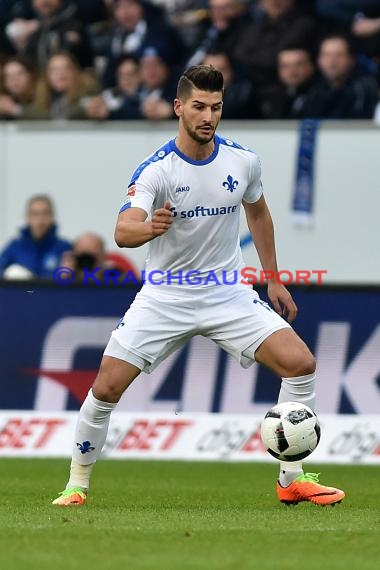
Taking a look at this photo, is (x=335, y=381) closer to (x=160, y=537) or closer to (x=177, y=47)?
(x=177, y=47)

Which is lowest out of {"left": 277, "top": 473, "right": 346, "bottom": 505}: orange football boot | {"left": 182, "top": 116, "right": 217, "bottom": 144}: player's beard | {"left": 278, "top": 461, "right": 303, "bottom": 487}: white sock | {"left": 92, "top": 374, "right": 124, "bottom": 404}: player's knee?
{"left": 277, "top": 473, "right": 346, "bottom": 505}: orange football boot

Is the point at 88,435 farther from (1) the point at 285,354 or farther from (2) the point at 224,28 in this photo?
(2) the point at 224,28

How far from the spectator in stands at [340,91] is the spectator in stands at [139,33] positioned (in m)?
2.04

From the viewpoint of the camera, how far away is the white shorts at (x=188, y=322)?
8281mm

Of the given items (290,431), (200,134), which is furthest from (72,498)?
(200,134)

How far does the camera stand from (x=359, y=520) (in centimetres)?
764

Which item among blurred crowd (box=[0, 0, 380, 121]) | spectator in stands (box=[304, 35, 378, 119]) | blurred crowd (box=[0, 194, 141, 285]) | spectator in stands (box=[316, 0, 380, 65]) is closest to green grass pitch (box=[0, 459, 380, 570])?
blurred crowd (box=[0, 194, 141, 285])

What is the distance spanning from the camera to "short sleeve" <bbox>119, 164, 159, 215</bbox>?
7.90 m

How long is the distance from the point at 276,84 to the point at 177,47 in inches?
62.7

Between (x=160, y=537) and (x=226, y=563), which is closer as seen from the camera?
(x=226, y=563)

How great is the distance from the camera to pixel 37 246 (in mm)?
13875

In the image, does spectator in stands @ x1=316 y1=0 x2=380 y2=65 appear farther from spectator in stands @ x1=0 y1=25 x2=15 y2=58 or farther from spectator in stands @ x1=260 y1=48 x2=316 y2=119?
spectator in stands @ x1=0 y1=25 x2=15 y2=58

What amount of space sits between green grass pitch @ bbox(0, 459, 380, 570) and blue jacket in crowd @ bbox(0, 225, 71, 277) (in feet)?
10.6

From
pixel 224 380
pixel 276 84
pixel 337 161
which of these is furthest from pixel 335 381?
pixel 276 84
